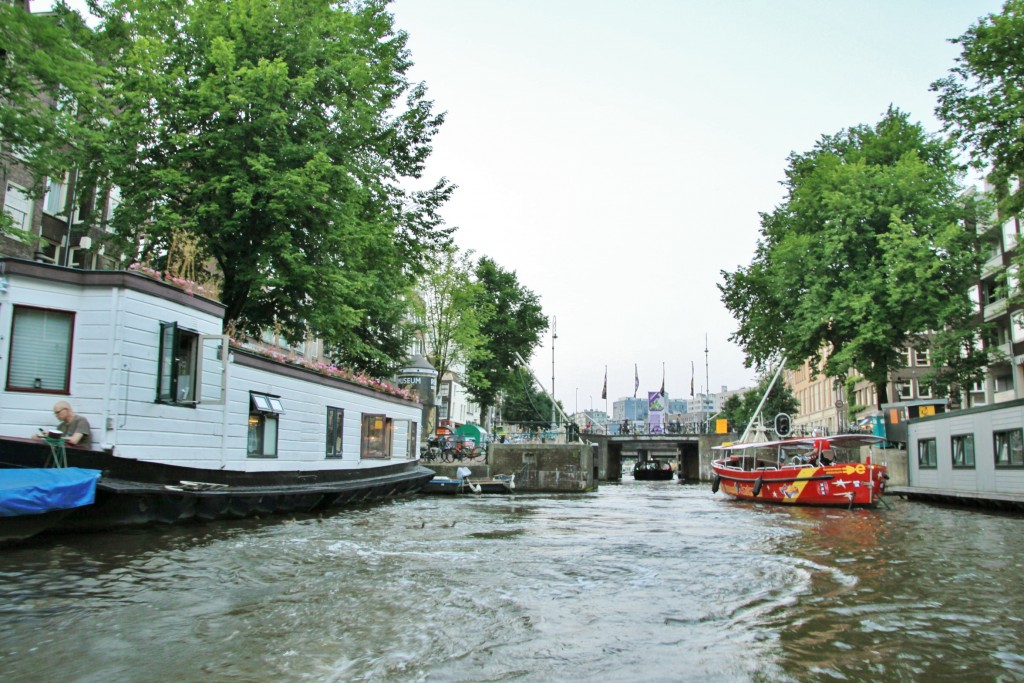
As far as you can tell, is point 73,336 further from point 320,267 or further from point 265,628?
point 320,267

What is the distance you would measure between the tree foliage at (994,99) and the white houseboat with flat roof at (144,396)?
20.3 m

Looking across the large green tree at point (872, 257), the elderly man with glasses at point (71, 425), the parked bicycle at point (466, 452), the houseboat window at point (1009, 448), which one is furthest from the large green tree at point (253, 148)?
the large green tree at point (872, 257)

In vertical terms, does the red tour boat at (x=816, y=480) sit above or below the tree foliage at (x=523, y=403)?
below

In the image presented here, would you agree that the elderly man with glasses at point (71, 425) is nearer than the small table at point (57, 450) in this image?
No

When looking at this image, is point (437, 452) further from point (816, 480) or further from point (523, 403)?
point (523, 403)

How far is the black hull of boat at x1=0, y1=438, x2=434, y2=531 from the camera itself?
1250cm

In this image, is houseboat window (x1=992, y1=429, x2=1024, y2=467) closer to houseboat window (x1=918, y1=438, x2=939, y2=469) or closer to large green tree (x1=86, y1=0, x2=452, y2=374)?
houseboat window (x1=918, y1=438, x2=939, y2=469)

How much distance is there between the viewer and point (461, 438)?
46438 millimetres

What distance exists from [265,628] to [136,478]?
6.90 m

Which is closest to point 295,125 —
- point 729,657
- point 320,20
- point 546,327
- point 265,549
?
point 320,20

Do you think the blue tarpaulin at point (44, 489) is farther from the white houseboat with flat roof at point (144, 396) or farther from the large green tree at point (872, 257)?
the large green tree at point (872, 257)

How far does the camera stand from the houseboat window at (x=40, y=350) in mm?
12578

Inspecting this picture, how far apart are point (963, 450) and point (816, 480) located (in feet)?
17.7

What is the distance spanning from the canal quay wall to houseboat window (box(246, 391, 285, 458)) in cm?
2342
